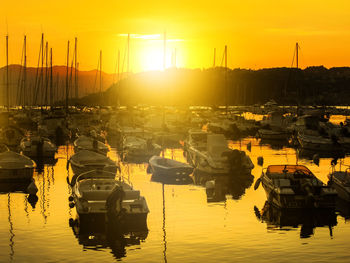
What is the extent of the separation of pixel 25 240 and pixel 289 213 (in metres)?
14.1

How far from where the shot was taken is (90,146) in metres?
57.8

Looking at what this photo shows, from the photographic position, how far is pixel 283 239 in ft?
88.3

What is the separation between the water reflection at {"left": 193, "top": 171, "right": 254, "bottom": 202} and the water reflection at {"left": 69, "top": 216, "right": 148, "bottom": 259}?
955cm

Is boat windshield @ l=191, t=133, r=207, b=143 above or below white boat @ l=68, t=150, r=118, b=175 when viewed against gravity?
above

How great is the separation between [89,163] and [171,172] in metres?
6.34

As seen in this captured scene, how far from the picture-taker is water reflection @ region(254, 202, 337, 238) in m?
29.1

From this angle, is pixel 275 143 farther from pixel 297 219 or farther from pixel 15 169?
pixel 297 219

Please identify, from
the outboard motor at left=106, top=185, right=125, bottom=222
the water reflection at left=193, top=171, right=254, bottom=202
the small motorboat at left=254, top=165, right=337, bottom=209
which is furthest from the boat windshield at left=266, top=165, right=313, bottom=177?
the outboard motor at left=106, top=185, right=125, bottom=222

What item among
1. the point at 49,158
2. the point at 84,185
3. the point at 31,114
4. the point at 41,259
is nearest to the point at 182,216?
the point at 84,185

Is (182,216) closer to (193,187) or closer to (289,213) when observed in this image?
(289,213)

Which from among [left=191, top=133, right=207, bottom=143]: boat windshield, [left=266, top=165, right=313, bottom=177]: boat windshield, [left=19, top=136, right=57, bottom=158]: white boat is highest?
[left=191, top=133, right=207, bottom=143]: boat windshield

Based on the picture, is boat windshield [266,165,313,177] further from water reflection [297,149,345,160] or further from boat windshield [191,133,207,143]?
water reflection [297,149,345,160]

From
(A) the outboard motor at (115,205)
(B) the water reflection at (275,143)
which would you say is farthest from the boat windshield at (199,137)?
(A) the outboard motor at (115,205)

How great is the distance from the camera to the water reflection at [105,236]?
25.4 metres
